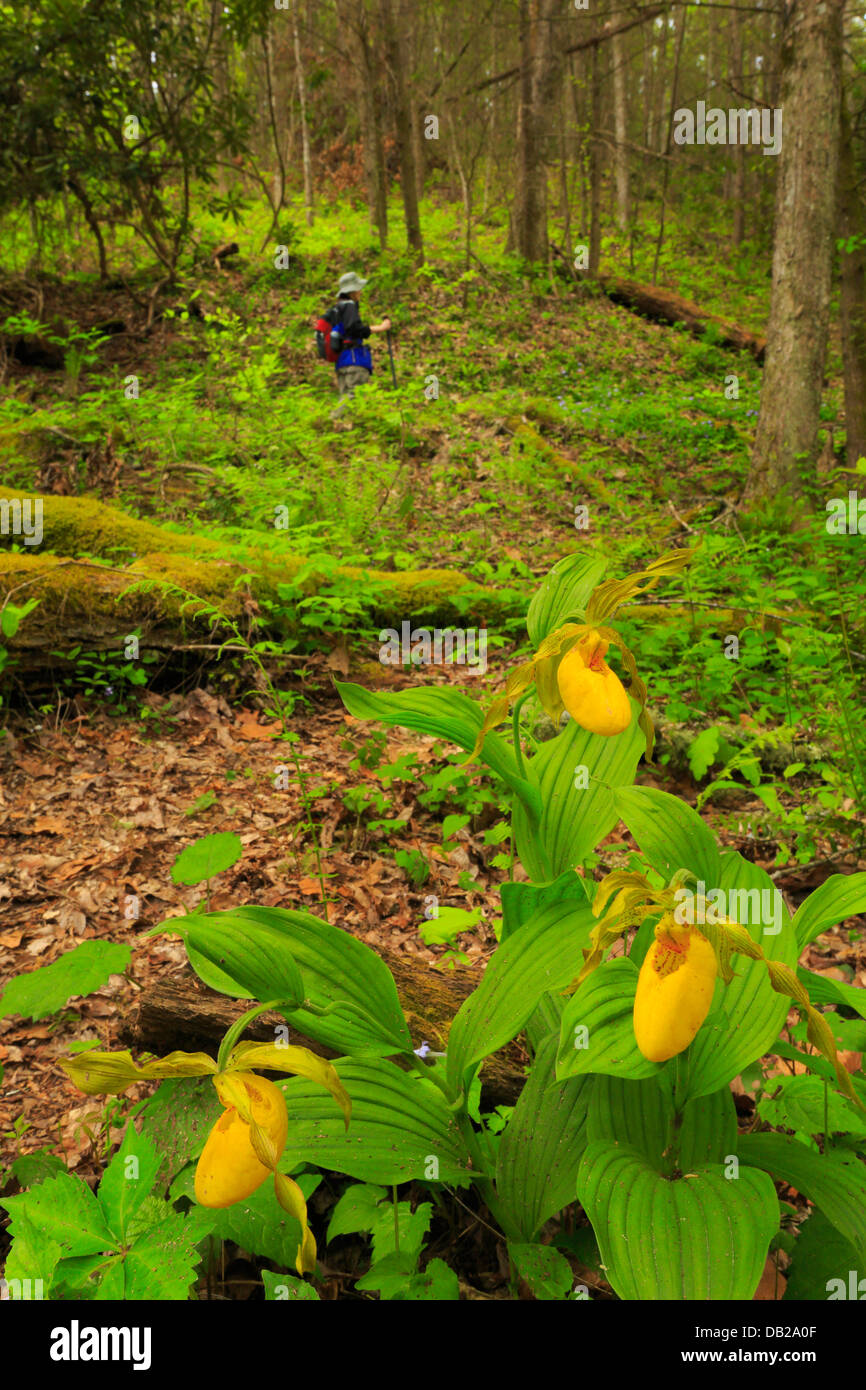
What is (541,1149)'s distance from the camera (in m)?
1.36

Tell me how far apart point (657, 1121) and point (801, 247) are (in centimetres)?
616

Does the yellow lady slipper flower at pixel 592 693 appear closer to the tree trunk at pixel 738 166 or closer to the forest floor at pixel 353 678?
the forest floor at pixel 353 678

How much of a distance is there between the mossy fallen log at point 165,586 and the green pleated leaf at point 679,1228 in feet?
7.56

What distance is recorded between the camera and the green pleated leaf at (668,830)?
1.33m

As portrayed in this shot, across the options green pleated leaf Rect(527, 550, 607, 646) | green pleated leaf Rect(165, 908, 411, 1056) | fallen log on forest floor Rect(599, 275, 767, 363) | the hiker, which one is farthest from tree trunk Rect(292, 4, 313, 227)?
green pleated leaf Rect(165, 908, 411, 1056)

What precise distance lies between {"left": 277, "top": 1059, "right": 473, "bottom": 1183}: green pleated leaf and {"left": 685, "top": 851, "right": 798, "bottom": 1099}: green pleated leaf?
43cm

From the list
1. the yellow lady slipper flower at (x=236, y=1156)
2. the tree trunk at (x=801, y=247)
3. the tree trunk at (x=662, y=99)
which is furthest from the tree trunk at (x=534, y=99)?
Answer: the yellow lady slipper flower at (x=236, y=1156)

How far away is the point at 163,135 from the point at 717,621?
341 inches

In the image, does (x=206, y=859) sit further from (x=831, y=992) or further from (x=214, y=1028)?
(x=831, y=992)

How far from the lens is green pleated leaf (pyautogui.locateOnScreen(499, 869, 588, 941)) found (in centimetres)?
140

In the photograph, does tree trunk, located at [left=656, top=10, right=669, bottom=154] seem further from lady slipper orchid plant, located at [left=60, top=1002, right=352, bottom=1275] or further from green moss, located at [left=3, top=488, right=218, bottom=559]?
lady slipper orchid plant, located at [left=60, top=1002, right=352, bottom=1275]

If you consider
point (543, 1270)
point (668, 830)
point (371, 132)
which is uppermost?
point (371, 132)

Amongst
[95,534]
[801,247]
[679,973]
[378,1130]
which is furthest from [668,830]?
[801,247]
